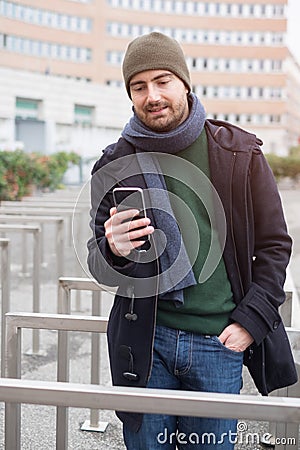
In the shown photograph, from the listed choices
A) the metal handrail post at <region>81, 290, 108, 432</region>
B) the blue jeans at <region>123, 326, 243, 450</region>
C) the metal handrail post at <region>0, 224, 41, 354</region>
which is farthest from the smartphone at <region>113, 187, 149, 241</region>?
the metal handrail post at <region>0, 224, 41, 354</region>

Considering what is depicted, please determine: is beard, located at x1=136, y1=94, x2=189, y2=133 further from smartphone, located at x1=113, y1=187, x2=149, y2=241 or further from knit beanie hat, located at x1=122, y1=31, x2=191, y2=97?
smartphone, located at x1=113, y1=187, x2=149, y2=241

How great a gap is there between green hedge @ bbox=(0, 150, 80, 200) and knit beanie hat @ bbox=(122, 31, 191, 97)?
12.9 meters

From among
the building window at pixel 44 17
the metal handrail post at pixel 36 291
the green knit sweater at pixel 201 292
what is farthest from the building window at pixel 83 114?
the green knit sweater at pixel 201 292

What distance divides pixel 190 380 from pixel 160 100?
82cm

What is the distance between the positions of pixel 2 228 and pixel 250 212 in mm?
3341

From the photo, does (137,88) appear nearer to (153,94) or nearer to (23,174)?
(153,94)

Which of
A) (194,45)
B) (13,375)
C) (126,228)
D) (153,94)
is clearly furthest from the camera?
(194,45)

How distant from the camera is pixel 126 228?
197 centimetres

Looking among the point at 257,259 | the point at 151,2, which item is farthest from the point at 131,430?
the point at 151,2

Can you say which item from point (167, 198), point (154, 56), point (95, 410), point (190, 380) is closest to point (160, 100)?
point (154, 56)

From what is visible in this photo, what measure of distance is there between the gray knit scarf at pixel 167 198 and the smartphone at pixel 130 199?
46 millimetres

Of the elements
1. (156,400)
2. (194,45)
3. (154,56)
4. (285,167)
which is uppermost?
(194,45)

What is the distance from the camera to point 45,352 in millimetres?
5172

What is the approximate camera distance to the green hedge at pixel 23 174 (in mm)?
15102
